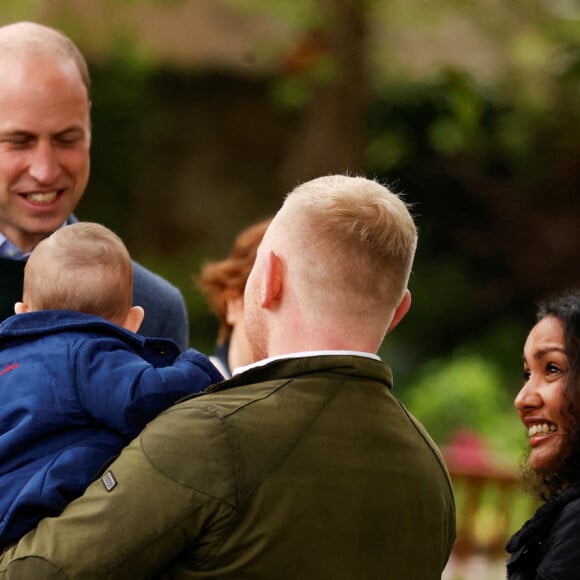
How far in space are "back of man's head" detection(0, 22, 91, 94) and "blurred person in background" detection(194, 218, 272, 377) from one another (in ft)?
4.40

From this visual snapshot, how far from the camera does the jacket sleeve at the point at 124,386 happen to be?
2289mm

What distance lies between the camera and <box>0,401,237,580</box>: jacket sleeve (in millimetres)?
2074

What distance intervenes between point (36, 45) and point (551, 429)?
5.91 ft

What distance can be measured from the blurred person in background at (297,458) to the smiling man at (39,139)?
1181mm

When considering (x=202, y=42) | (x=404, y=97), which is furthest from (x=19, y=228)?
(x=202, y=42)

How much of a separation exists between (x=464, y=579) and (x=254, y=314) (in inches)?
220

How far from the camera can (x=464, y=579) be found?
7.47 m

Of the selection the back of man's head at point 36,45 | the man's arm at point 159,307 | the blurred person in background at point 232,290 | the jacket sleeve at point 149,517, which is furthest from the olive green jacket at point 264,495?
the blurred person in background at point 232,290

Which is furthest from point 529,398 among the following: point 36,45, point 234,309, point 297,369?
point 234,309

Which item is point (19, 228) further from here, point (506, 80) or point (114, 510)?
point (506, 80)

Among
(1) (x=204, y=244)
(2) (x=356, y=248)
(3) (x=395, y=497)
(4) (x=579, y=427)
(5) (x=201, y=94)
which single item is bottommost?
(1) (x=204, y=244)

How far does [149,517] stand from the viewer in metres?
2.08

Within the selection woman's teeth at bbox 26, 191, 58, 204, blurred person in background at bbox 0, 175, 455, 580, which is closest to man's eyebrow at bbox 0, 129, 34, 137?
woman's teeth at bbox 26, 191, 58, 204

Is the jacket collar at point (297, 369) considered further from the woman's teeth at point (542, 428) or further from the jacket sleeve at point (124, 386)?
the woman's teeth at point (542, 428)
